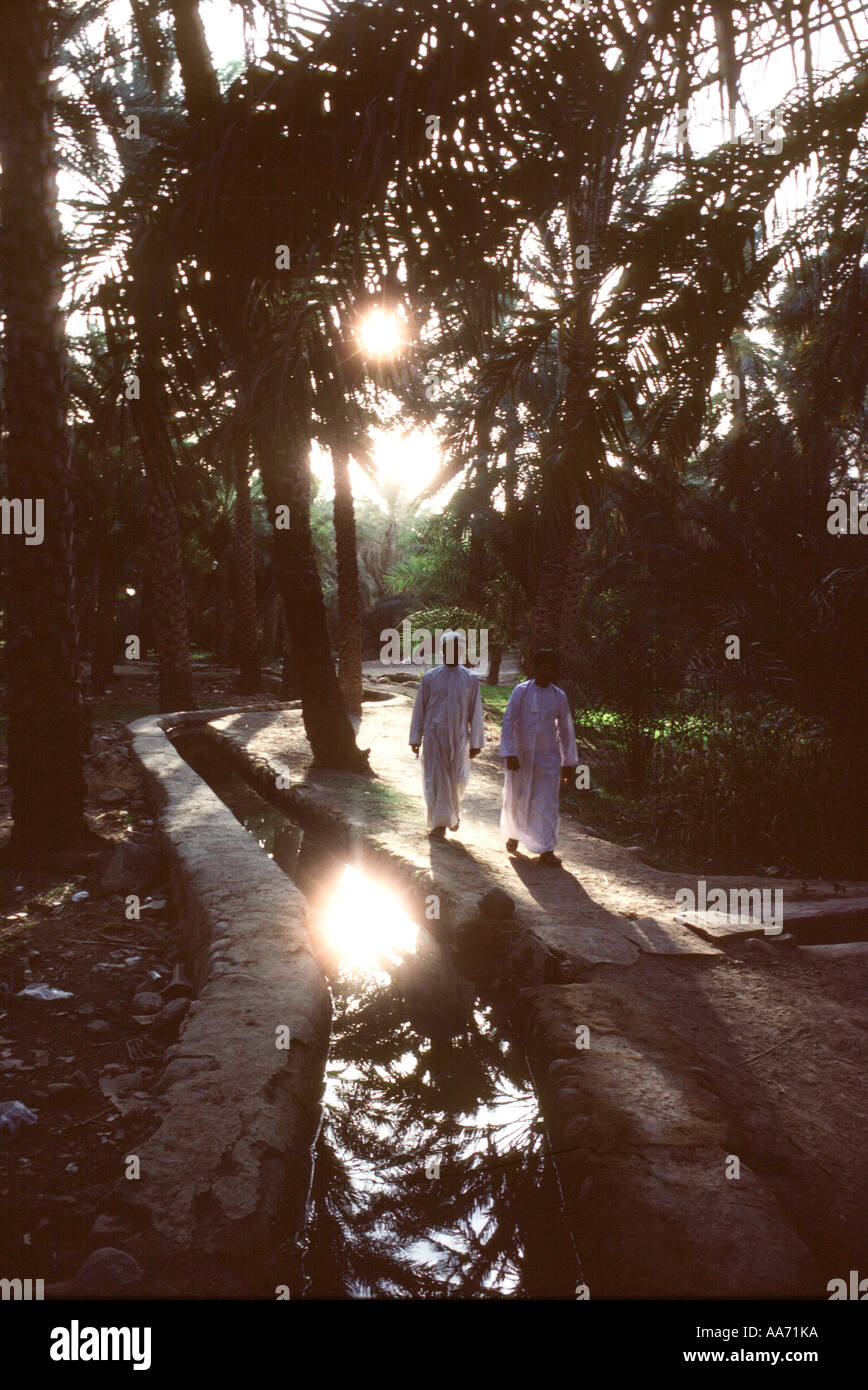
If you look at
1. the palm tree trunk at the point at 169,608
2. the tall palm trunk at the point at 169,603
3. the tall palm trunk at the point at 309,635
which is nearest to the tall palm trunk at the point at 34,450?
the tall palm trunk at the point at 309,635

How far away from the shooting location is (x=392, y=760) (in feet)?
41.0

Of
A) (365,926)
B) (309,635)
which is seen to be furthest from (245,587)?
(365,926)

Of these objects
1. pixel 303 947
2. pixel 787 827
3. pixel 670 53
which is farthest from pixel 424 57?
pixel 787 827

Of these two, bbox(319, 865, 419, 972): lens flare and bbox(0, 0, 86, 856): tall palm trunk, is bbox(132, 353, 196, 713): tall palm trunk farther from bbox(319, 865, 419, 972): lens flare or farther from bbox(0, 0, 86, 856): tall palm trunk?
bbox(319, 865, 419, 972): lens flare

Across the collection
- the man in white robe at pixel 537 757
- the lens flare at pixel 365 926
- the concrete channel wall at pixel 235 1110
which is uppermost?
the man in white robe at pixel 537 757

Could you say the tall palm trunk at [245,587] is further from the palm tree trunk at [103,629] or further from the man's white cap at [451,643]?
the man's white cap at [451,643]

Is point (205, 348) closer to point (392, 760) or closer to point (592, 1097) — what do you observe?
point (592, 1097)

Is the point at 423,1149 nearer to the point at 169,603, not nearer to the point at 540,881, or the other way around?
the point at 540,881

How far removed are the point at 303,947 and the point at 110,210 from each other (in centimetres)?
387

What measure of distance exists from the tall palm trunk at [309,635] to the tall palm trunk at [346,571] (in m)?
3.88

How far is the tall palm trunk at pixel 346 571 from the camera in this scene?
15.1 metres

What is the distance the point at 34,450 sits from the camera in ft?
20.8

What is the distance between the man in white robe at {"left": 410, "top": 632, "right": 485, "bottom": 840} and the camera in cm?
779

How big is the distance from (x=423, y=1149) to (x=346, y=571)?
11.9m
